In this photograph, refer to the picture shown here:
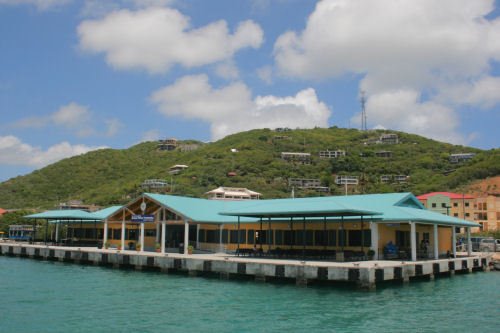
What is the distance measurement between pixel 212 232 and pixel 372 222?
14.1 meters

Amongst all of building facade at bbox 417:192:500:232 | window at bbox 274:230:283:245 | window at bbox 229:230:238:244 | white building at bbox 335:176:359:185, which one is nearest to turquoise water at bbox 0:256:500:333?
window at bbox 274:230:283:245

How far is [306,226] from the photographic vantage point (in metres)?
35.5

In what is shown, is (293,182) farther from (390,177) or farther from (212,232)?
(212,232)

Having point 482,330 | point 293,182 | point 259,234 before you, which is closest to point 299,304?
point 482,330

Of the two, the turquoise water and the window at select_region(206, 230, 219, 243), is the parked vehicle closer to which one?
the turquoise water

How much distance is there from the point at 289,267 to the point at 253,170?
88.8 meters

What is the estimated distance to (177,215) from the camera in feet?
128

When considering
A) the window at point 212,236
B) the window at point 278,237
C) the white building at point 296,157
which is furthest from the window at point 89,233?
the white building at point 296,157

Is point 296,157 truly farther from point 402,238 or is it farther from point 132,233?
point 402,238

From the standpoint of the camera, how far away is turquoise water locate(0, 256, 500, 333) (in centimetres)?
1825

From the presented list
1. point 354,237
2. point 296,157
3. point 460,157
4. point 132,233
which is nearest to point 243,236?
point 354,237

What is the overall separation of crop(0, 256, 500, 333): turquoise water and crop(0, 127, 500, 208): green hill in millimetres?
69418

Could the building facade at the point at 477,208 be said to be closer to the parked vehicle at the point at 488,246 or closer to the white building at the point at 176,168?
the parked vehicle at the point at 488,246

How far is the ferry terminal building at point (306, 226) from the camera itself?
1238 inches
